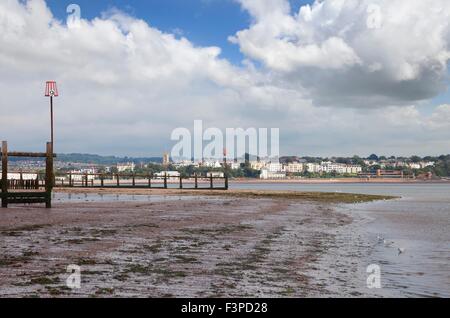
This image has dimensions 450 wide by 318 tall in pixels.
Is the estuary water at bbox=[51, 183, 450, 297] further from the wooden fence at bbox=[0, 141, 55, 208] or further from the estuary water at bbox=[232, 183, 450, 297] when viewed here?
the wooden fence at bbox=[0, 141, 55, 208]

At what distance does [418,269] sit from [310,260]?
2460 mm

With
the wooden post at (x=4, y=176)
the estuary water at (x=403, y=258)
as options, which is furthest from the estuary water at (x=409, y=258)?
the wooden post at (x=4, y=176)

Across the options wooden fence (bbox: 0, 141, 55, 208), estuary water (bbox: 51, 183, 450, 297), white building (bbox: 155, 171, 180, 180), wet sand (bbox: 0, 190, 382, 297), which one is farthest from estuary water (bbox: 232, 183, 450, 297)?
white building (bbox: 155, 171, 180, 180)

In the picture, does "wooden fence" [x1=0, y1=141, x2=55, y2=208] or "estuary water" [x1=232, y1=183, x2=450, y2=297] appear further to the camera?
"wooden fence" [x1=0, y1=141, x2=55, y2=208]

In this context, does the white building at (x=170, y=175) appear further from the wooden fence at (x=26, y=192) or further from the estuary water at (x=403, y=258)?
the estuary water at (x=403, y=258)

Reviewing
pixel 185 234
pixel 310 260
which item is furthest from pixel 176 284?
pixel 185 234

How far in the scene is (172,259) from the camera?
38.7ft

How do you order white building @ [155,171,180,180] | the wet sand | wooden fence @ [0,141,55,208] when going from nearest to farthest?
the wet sand < wooden fence @ [0,141,55,208] < white building @ [155,171,180,180]

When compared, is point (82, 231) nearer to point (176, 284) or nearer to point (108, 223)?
point (108, 223)

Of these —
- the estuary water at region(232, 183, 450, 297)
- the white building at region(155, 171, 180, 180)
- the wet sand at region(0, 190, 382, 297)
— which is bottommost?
the estuary water at region(232, 183, 450, 297)

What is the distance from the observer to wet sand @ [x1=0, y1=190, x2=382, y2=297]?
873 centimetres

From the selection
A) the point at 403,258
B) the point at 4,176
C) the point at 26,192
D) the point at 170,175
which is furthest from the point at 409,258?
the point at 170,175

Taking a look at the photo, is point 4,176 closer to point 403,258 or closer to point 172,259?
point 172,259
